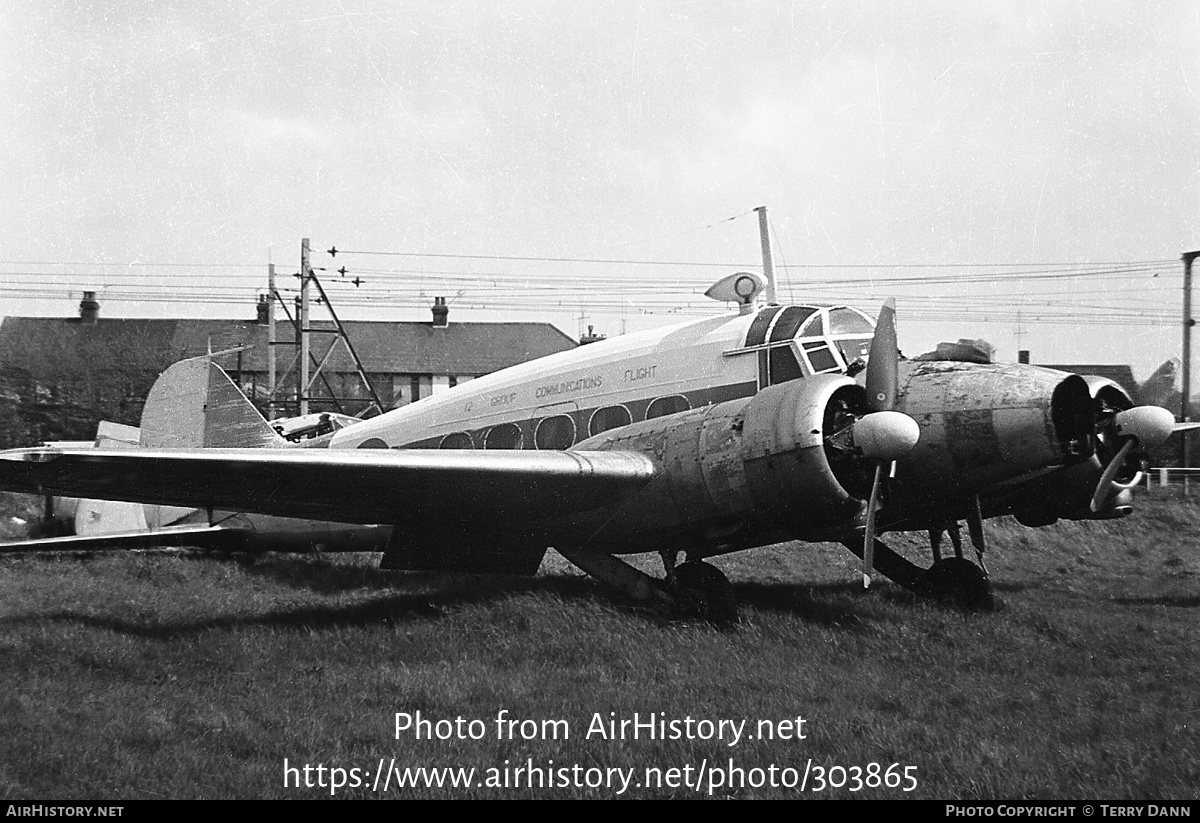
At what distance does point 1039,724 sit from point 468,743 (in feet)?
10.4

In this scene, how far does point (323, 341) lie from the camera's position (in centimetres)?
4341

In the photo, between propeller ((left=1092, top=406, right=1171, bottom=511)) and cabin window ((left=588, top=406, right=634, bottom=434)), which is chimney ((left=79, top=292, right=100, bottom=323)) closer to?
cabin window ((left=588, top=406, right=634, bottom=434))

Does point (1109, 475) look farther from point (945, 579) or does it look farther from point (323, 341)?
point (323, 341)

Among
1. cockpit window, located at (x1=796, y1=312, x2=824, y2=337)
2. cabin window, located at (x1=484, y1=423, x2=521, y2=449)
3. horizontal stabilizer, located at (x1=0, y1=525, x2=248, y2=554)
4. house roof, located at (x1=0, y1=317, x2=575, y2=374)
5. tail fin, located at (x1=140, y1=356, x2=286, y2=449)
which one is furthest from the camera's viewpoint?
house roof, located at (x1=0, y1=317, x2=575, y2=374)

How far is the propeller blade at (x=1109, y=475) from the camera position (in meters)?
7.77

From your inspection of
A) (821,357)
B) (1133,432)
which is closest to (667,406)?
(821,357)

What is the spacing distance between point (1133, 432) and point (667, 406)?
4.04 m

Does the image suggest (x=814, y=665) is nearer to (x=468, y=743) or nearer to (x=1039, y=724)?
(x=1039, y=724)

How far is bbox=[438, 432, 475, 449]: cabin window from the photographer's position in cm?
1090

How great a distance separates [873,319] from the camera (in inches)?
371

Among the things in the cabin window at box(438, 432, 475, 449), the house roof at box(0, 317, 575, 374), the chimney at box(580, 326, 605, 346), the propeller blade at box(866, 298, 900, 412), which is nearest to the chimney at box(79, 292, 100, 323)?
the house roof at box(0, 317, 575, 374)

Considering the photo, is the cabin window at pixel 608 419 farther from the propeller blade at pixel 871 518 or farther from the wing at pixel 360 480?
the propeller blade at pixel 871 518

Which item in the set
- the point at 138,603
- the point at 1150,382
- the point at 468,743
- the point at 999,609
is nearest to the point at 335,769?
the point at 468,743

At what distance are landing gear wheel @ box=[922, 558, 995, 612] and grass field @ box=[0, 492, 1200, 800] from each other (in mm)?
270
